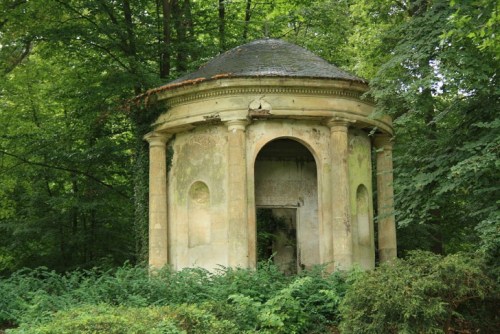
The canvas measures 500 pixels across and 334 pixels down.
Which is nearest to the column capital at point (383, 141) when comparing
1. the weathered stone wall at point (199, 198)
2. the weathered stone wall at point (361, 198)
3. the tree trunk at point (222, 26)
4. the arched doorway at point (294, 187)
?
the weathered stone wall at point (361, 198)

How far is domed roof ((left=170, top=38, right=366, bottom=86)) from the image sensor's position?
55.2 feet

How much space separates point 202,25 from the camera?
2561 cm

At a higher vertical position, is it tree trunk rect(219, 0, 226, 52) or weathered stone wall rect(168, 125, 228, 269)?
tree trunk rect(219, 0, 226, 52)

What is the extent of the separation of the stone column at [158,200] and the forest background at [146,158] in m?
0.72

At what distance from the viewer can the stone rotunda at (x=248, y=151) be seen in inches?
653

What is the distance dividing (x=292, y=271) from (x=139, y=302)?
30.1ft

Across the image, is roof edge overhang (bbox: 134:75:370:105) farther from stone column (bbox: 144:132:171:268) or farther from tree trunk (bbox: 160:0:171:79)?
tree trunk (bbox: 160:0:171:79)

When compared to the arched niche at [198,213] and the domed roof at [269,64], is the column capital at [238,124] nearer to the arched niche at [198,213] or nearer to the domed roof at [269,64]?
the domed roof at [269,64]

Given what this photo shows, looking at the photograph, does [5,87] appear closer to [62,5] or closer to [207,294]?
[62,5]

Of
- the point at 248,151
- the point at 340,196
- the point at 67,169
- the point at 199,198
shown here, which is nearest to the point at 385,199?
the point at 340,196

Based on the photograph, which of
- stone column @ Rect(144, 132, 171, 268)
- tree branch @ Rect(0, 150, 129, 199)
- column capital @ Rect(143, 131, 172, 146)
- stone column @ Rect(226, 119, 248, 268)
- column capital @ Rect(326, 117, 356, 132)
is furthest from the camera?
tree branch @ Rect(0, 150, 129, 199)

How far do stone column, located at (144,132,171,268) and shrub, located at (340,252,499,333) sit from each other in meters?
7.25

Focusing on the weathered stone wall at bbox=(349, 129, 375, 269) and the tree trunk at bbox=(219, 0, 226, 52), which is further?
the tree trunk at bbox=(219, 0, 226, 52)

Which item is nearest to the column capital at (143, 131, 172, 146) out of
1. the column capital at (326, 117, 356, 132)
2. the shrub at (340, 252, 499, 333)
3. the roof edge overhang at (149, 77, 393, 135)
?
the roof edge overhang at (149, 77, 393, 135)
